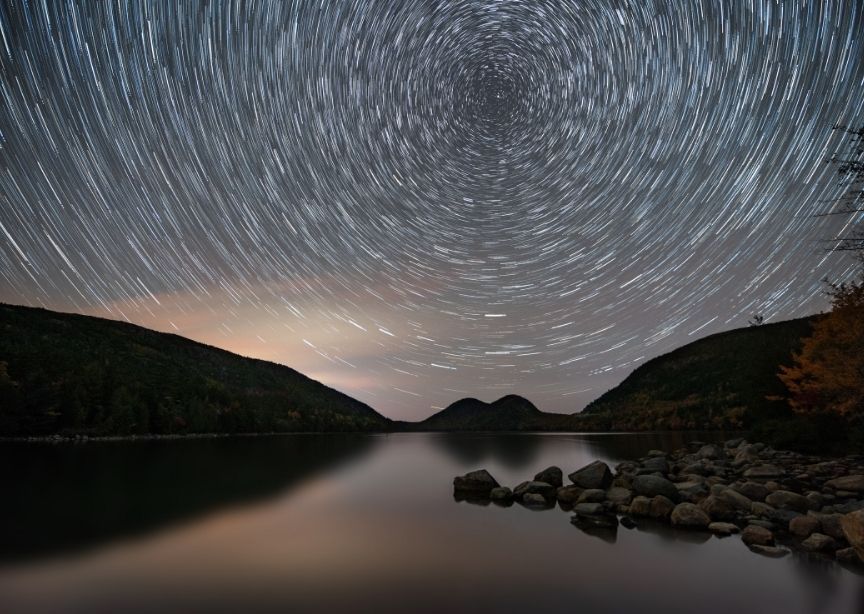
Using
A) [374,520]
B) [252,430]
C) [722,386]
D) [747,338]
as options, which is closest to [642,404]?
[722,386]

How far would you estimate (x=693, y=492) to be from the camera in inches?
656

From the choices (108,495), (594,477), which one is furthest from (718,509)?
(108,495)

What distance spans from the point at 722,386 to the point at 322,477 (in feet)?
523

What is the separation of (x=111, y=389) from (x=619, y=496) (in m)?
107

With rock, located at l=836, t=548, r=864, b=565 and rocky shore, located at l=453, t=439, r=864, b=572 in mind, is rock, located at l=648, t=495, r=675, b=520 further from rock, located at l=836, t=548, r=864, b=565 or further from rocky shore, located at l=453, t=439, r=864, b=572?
rock, located at l=836, t=548, r=864, b=565

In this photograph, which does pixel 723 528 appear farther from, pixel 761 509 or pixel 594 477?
pixel 594 477

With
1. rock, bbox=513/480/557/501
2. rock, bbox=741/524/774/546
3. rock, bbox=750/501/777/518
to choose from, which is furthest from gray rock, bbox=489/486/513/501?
rock, bbox=741/524/774/546

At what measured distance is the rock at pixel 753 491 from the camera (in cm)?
1567

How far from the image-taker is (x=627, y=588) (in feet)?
33.1

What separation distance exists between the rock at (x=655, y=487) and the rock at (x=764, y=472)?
6796mm

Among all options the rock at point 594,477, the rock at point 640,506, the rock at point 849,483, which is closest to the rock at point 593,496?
the rock at point 640,506

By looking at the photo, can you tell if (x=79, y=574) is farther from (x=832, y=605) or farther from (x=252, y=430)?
(x=252, y=430)

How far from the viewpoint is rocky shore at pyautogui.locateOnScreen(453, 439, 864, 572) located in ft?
37.4

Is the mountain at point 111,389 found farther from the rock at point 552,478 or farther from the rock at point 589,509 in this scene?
the rock at point 589,509
